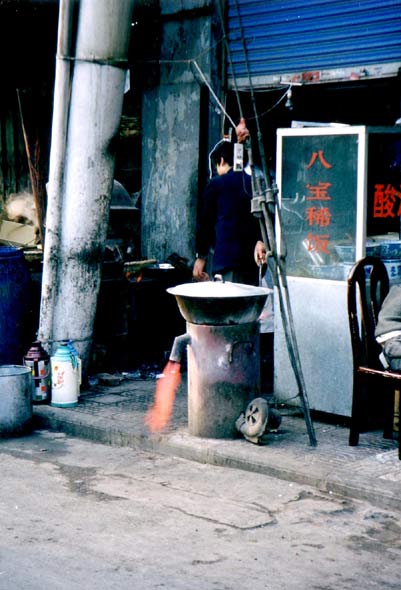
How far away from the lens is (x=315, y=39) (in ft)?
30.6

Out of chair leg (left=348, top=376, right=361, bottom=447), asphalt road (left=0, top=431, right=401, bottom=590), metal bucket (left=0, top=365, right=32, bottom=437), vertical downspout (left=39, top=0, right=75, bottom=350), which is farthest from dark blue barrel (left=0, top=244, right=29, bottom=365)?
chair leg (left=348, top=376, right=361, bottom=447)

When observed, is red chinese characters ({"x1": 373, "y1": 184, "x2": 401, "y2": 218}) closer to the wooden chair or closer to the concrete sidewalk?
the wooden chair

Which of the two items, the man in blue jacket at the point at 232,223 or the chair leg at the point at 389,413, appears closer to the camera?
the chair leg at the point at 389,413

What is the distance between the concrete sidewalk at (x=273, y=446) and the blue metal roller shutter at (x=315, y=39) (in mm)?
3236

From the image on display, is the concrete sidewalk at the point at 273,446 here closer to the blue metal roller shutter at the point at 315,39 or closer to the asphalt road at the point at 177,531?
the asphalt road at the point at 177,531

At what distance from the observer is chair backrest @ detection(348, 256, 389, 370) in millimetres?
6980

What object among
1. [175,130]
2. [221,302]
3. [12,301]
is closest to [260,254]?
[221,302]

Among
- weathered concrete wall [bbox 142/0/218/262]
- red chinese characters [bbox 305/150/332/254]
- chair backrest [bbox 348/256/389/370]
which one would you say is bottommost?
chair backrest [bbox 348/256/389/370]

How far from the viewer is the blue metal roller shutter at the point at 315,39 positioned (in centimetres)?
869

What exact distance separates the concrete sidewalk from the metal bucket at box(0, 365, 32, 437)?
371 mm

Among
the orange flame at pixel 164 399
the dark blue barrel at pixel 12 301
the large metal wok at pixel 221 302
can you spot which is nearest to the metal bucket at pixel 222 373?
the large metal wok at pixel 221 302

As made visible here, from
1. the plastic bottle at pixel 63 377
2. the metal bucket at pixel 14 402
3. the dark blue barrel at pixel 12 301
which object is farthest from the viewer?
the dark blue barrel at pixel 12 301

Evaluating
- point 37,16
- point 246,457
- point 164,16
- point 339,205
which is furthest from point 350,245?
point 37,16

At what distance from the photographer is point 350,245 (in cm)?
775
